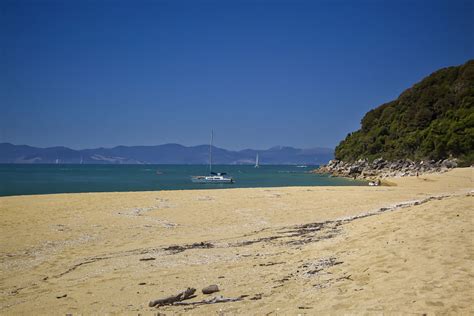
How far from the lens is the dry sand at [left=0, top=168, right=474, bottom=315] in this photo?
6.79m

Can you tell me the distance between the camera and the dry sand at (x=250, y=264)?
6.79 m

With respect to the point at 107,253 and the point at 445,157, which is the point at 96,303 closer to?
the point at 107,253

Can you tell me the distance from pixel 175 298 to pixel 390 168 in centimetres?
7810

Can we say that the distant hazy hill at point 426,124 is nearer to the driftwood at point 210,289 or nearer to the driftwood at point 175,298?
the driftwood at point 210,289

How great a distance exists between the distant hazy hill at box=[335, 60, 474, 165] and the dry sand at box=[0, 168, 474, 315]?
200 ft

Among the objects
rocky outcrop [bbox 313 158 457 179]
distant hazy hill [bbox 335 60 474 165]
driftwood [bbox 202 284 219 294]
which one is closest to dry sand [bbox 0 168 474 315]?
driftwood [bbox 202 284 219 294]

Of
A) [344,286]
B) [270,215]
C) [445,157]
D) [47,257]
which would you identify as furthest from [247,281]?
[445,157]

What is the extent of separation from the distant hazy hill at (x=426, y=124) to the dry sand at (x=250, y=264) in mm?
60844

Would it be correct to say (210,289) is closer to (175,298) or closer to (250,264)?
(175,298)

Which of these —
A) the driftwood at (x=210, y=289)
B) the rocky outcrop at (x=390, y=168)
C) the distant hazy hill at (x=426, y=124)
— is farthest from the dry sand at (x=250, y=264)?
the distant hazy hill at (x=426, y=124)

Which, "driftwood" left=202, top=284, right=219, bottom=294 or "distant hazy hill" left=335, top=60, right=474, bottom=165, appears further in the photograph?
"distant hazy hill" left=335, top=60, right=474, bottom=165

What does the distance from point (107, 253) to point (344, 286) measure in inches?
326

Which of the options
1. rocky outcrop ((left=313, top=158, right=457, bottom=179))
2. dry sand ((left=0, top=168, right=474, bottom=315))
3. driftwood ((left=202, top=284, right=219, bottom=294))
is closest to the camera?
dry sand ((left=0, top=168, right=474, bottom=315))

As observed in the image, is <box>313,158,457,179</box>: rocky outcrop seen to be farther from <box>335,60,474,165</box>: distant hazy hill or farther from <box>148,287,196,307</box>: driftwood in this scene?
<box>148,287,196,307</box>: driftwood
